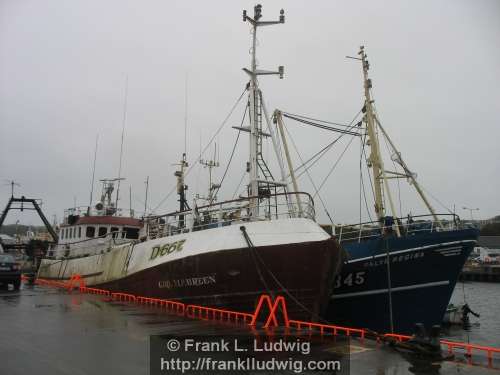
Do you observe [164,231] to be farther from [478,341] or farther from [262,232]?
[478,341]

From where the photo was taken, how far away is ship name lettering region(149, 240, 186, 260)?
12828 millimetres

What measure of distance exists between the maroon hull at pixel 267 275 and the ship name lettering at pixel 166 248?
0.73 meters

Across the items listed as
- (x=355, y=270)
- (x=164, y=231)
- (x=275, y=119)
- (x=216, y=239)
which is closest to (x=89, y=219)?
(x=164, y=231)

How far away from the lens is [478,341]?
21.0 metres

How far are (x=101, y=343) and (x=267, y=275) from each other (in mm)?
4146

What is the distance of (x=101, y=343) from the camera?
839 centimetres

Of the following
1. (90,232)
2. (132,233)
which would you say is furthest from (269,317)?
(90,232)

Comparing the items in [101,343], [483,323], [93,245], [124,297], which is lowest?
[483,323]

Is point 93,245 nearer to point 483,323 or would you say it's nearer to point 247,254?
point 247,254

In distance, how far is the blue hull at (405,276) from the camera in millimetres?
13375

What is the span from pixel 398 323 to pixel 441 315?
1347 mm

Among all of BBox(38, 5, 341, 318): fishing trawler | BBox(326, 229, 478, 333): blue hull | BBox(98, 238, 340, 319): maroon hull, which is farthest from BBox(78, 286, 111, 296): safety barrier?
BBox(326, 229, 478, 333): blue hull

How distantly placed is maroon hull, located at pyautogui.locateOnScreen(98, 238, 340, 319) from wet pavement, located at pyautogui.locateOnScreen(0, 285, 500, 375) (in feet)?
3.51

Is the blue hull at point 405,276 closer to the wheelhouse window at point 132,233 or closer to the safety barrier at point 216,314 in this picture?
the safety barrier at point 216,314
